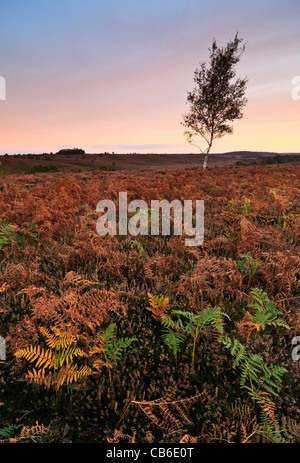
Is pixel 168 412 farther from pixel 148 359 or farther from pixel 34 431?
pixel 34 431

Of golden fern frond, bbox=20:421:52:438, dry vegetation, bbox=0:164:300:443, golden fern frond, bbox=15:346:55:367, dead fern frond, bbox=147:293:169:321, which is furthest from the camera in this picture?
dead fern frond, bbox=147:293:169:321

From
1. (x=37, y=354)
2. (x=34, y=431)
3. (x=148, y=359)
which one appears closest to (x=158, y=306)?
(x=148, y=359)

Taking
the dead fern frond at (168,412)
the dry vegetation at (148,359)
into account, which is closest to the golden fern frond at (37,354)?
the dry vegetation at (148,359)

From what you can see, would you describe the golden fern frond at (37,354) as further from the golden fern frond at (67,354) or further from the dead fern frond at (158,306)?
the dead fern frond at (158,306)

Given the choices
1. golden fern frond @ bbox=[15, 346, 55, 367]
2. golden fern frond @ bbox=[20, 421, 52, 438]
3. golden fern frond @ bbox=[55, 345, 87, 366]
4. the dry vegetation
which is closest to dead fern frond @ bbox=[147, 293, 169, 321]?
the dry vegetation

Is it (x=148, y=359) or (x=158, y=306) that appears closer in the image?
(x=148, y=359)

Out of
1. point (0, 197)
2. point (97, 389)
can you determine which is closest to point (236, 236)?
point (97, 389)

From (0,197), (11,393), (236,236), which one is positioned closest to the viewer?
(11,393)

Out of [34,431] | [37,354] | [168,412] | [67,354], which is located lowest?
[34,431]

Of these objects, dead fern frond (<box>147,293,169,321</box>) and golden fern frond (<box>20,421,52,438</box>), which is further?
dead fern frond (<box>147,293,169,321</box>)

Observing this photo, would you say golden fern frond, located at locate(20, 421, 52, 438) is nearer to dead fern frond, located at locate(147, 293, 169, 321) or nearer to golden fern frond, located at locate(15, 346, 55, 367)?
golden fern frond, located at locate(15, 346, 55, 367)
